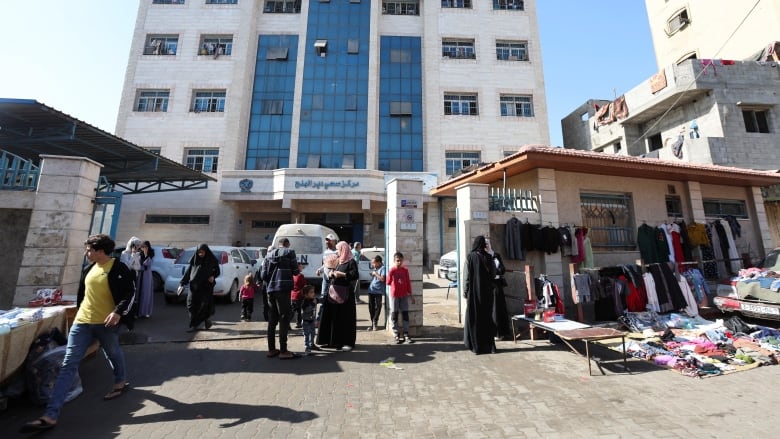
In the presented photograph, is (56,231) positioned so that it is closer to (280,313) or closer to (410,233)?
(280,313)

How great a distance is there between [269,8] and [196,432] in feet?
88.9

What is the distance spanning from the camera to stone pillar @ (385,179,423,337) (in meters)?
6.38

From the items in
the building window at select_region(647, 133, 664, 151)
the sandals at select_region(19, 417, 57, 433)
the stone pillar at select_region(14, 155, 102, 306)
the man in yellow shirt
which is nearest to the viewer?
the sandals at select_region(19, 417, 57, 433)

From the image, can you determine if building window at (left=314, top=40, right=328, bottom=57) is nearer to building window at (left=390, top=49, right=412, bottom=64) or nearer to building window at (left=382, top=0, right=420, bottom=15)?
building window at (left=390, top=49, right=412, bottom=64)

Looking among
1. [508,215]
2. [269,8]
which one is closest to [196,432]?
[508,215]

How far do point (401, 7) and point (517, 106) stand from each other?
11.6 meters

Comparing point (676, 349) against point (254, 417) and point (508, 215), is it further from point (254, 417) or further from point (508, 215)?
point (254, 417)

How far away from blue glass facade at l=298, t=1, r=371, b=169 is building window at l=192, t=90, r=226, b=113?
5.32 metres

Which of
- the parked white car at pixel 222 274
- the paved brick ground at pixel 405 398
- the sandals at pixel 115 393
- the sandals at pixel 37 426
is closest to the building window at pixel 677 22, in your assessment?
the paved brick ground at pixel 405 398

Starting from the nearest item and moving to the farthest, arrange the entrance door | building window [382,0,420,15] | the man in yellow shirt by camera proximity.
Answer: the man in yellow shirt, the entrance door, building window [382,0,420,15]

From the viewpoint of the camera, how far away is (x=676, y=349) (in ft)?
16.8

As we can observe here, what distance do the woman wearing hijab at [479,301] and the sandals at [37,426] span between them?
529 cm

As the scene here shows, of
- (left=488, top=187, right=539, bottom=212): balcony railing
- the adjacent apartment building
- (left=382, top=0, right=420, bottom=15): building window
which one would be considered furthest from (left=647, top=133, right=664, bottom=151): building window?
(left=382, top=0, right=420, bottom=15): building window

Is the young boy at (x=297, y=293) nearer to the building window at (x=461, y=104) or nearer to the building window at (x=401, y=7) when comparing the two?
the building window at (x=461, y=104)
